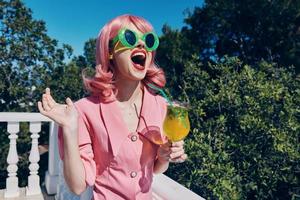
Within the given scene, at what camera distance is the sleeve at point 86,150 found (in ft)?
3.46

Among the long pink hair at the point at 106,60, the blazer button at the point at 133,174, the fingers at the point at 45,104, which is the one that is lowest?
the blazer button at the point at 133,174

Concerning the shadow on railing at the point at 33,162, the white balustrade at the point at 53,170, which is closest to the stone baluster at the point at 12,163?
the shadow on railing at the point at 33,162

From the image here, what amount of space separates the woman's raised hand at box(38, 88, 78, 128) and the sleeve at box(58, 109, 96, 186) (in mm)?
63

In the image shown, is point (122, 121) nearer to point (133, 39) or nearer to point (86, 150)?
point (86, 150)

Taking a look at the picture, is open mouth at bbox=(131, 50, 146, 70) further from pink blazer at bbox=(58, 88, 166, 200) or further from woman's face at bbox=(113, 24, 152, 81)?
pink blazer at bbox=(58, 88, 166, 200)

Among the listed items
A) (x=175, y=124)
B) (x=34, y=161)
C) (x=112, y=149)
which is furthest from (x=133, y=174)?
(x=34, y=161)

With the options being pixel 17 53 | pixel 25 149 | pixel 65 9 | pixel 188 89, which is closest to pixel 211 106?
pixel 188 89

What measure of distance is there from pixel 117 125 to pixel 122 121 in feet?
0.09

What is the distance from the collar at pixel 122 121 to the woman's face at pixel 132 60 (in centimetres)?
13

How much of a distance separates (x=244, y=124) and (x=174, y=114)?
6353 mm

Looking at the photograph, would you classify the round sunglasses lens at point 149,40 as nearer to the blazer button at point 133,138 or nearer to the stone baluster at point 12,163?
the blazer button at point 133,138

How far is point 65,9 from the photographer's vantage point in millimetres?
22109

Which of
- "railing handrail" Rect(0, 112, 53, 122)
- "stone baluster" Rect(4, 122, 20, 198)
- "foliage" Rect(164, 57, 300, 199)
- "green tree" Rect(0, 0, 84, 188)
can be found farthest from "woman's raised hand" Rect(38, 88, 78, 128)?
"green tree" Rect(0, 0, 84, 188)

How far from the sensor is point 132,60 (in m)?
1.14
